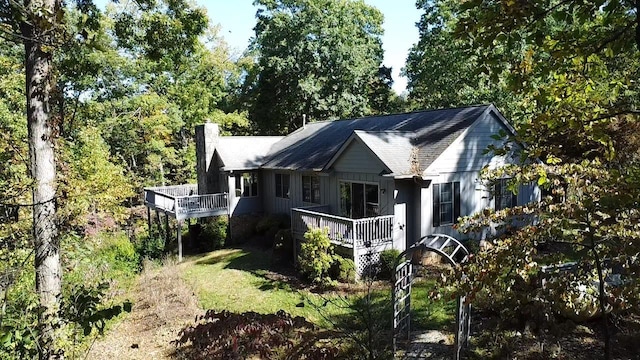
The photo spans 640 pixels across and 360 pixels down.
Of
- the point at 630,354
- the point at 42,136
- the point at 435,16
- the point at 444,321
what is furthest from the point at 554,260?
the point at 435,16

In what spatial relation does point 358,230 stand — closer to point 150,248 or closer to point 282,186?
point 282,186

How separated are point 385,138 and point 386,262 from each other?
4663 millimetres

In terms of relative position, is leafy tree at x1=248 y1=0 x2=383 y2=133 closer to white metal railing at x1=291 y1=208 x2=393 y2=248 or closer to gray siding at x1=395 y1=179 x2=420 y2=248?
gray siding at x1=395 y1=179 x2=420 y2=248

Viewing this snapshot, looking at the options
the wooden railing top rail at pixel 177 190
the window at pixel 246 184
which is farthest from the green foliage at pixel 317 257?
the wooden railing top rail at pixel 177 190

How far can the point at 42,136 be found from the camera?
20.2 ft

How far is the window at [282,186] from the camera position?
21.6m

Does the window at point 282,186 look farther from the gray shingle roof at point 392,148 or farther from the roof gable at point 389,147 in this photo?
the gray shingle roof at point 392,148

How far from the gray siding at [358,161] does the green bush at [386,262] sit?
2.89 metres

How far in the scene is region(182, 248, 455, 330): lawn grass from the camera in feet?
37.4

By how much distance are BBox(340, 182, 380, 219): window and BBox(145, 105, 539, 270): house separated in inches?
1.5

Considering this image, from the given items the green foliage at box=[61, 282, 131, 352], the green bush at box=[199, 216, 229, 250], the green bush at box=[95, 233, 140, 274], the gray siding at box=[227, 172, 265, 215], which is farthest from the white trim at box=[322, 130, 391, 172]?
the green foliage at box=[61, 282, 131, 352]

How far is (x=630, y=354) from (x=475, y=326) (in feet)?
10.1

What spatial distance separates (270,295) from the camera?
1374 cm

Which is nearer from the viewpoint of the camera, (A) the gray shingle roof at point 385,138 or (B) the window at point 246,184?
(A) the gray shingle roof at point 385,138
